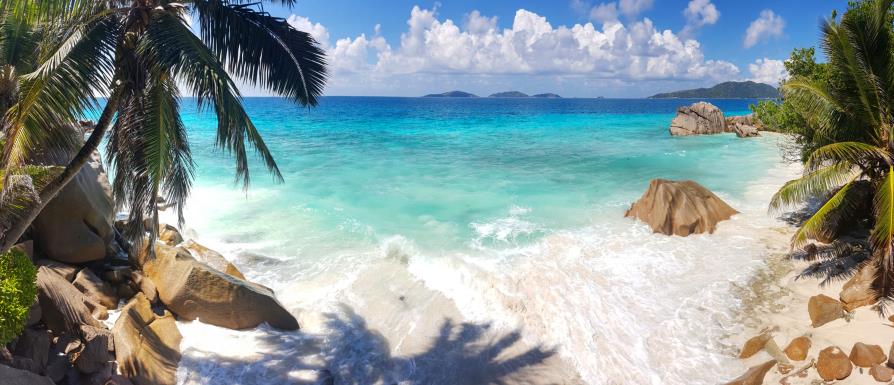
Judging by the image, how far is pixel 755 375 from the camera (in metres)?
7.62

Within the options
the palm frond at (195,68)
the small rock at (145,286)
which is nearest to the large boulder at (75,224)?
the small rock at (145,286)

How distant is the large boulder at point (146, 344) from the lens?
6.81 meters

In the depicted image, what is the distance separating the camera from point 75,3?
563cm

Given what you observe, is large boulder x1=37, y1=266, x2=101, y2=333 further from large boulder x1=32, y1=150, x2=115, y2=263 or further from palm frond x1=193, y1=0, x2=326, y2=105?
palm frond x1=193, y1=0, x2=326, y2=105


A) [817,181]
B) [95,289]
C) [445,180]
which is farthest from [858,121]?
[445,180]

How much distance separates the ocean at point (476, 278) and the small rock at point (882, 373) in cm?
188

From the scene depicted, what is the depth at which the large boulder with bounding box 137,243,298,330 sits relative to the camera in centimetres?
865

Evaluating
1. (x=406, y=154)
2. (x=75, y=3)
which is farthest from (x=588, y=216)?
(x=406, y=154)

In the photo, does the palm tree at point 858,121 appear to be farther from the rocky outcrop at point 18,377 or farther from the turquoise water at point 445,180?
the rocky outcrop at point 18,377

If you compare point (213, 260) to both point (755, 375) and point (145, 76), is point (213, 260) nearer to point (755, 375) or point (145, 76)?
point (145, 76)

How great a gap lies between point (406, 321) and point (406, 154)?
25.4 metres

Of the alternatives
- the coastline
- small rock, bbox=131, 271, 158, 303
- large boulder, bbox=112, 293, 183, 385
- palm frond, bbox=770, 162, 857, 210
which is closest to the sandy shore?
the coastline

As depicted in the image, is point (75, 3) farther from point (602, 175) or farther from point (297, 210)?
point (602, 175)

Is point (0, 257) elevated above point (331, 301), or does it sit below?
above
